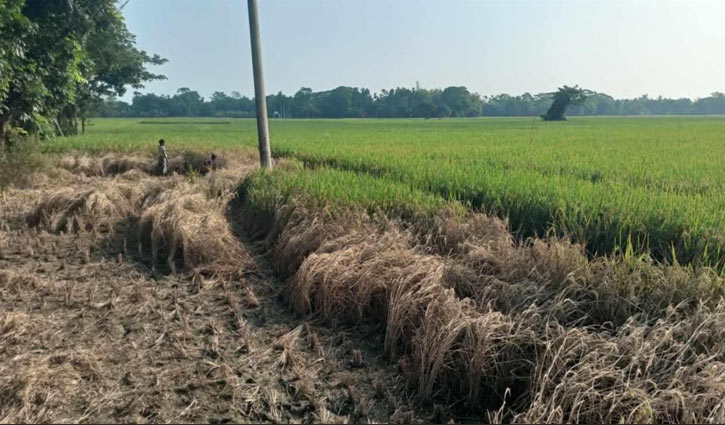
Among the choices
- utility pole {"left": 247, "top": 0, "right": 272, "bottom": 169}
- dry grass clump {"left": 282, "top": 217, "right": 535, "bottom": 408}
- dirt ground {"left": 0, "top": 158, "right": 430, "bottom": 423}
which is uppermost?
utility pole {"left": 247, "top": 0, "right": 272, "bottom": 169}

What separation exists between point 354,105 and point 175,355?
270 ft

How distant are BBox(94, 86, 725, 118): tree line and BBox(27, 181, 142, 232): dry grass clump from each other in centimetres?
6911

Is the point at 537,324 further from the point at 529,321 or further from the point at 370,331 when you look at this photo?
the point at 370,331

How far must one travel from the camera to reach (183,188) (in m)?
7.48

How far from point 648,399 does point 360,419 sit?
1.42 m

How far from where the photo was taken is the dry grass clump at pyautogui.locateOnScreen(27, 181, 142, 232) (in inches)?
250

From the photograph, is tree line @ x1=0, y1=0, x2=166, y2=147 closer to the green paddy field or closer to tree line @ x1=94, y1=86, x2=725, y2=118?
the green paddy field

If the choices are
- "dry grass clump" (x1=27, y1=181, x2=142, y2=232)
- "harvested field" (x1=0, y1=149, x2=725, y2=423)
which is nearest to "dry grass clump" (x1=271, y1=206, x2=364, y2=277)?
"harvested field" (x1=0, y1=149, x2=725, y2=423)

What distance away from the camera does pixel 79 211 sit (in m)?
6.54

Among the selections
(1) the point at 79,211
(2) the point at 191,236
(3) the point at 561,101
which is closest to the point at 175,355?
(2) the point at 191,236

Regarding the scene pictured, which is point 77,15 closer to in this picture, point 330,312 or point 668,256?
point 330,312

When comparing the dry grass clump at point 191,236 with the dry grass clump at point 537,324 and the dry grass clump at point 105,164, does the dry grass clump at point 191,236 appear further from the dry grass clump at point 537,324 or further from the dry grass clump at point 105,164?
the dry grass clump at point 105,164

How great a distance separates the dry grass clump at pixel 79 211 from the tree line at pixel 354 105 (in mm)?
69113

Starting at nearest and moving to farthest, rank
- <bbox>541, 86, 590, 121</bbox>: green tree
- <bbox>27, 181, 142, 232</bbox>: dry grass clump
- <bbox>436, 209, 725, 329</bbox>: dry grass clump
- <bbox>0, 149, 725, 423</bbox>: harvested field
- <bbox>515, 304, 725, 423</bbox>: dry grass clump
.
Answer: <bbox>515, 304, 725, 423</bbox>: dry grass clump → <bbox>0, 149, 725, 423</bbox>: harvested field → <bbox>436, 209, 725, 329</bbox>: dry grass clump → <bbox>27, 181, 142, 232</bbox>: dry grass clump → <bbox>541, 86, 590, 121</bbox>: green tree
